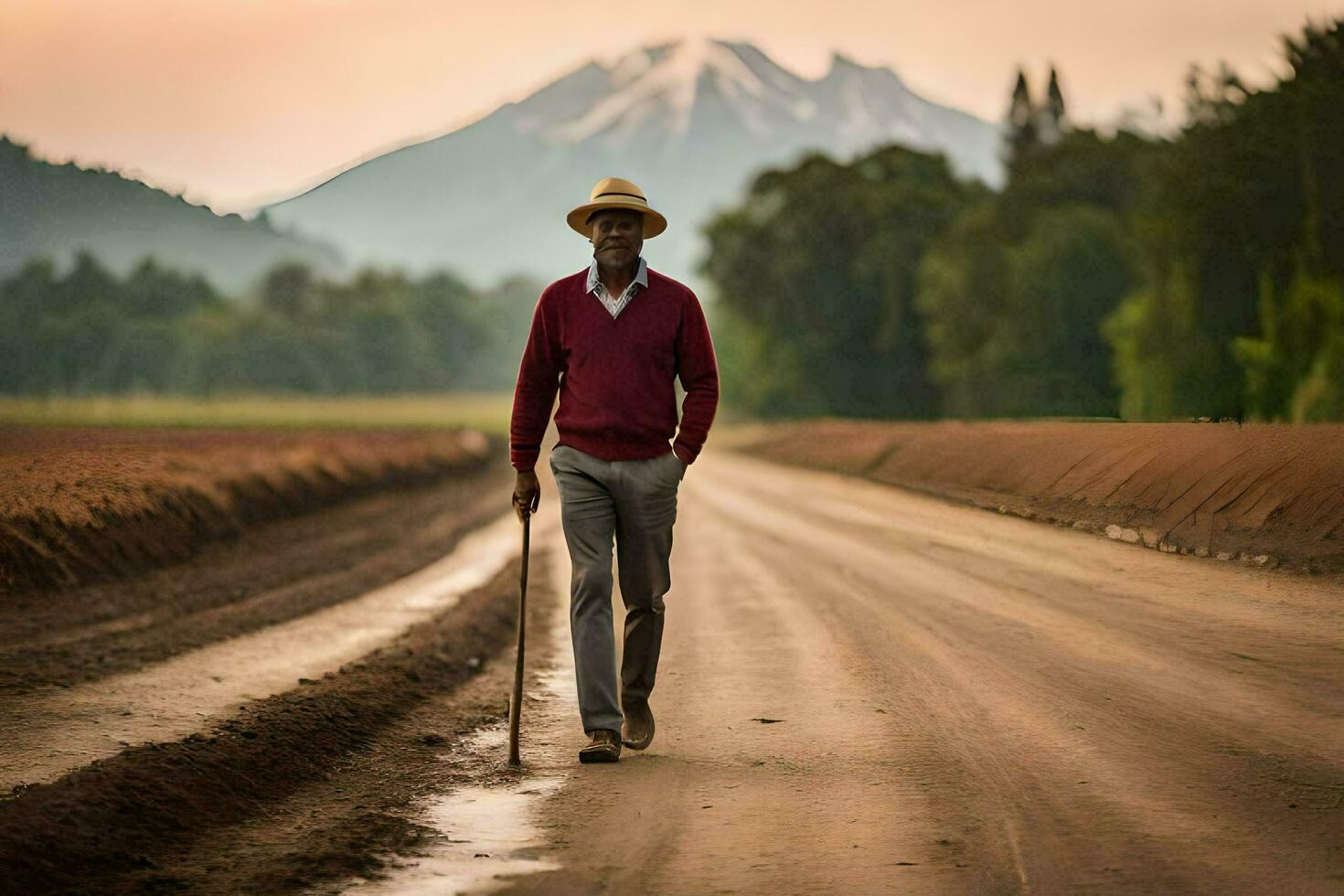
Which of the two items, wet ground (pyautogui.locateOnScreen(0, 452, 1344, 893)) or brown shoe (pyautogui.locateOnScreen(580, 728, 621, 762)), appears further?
brown shoe (pyautogui.locateOnScreen(580, 728, 621, 762))

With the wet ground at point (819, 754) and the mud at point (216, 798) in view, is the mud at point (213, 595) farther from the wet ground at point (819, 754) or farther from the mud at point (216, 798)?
the mud at point (216, 798)

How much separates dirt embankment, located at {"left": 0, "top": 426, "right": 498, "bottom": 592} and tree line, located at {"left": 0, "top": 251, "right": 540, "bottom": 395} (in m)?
13.0

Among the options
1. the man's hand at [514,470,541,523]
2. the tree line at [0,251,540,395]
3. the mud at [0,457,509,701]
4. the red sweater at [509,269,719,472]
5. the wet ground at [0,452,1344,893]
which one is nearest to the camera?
the wet ground at [0,452,1344,893]

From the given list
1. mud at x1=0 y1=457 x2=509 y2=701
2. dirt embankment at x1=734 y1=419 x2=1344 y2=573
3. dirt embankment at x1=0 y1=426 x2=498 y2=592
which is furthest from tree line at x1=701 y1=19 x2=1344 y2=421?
dirt embankment at x1=0 y1=426 x2=498 y2=592

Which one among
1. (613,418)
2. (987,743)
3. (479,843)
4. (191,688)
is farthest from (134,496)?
(479,843)

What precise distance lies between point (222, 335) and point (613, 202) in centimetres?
5728

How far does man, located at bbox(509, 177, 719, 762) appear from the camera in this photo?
6.48 meters

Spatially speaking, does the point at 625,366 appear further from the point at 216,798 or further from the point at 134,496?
the point at 134,496

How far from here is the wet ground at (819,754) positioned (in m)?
4.88

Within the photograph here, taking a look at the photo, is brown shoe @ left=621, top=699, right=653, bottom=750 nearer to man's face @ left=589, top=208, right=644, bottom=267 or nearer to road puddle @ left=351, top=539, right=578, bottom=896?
road puddle @ left=351, top=539, right=578, bottom=896

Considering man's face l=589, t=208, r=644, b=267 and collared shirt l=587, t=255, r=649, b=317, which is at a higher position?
man's face l=589, t=208, r=644, b=267

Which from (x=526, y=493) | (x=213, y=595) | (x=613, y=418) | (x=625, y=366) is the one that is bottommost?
(x=213, y=595)

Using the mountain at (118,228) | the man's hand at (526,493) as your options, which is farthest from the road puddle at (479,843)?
the mountain at (118,228)

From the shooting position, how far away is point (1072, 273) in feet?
177
